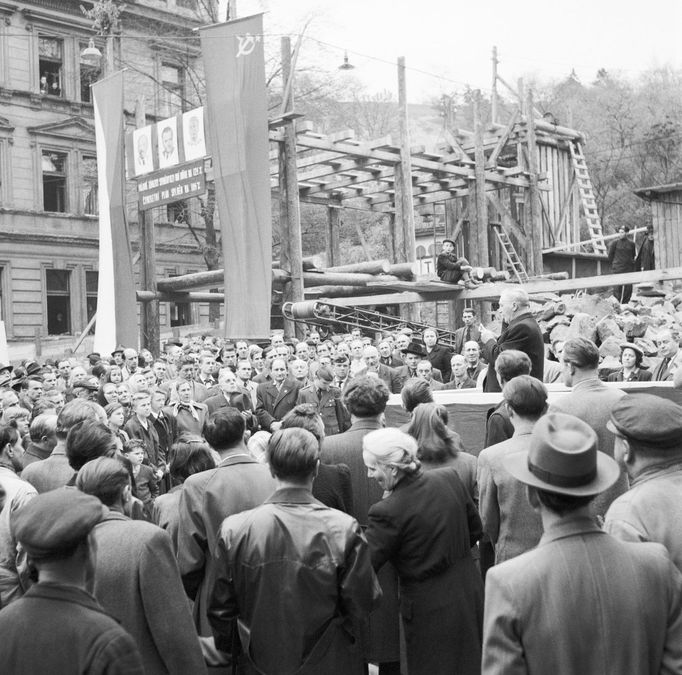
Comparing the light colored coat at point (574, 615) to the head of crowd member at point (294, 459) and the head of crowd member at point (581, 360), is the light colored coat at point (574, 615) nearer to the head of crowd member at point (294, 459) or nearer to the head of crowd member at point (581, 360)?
the head of crowd member at point (294, 459)

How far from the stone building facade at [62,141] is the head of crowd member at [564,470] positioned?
28.4 metres

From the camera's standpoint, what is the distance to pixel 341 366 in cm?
1132

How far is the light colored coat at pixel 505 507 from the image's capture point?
450 centimetres

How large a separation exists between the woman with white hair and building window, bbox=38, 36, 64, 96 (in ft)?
103

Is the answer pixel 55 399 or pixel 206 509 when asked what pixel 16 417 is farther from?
pixel 206 509

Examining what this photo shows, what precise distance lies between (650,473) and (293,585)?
4.85 feet

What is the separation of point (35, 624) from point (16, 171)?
31.1 meters

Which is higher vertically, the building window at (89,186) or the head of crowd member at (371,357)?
the building window at (89,186)

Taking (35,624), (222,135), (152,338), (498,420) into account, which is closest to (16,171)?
(152,338)

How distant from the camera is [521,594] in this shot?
2.57m

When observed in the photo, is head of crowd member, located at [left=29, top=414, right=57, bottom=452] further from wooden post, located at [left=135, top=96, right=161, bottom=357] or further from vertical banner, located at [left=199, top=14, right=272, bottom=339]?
wooden post, located at [left=135, top=96, right=161, bottom=357]

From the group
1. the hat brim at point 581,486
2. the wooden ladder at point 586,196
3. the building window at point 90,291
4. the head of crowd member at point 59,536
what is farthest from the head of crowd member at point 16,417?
the building window at point 90,291

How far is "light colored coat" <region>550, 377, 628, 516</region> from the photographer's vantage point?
4.88 meters

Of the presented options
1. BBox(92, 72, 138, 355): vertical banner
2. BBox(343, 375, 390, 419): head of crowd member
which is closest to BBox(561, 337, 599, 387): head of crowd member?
BBox(343, 375, 390, 419): head of crowd member
